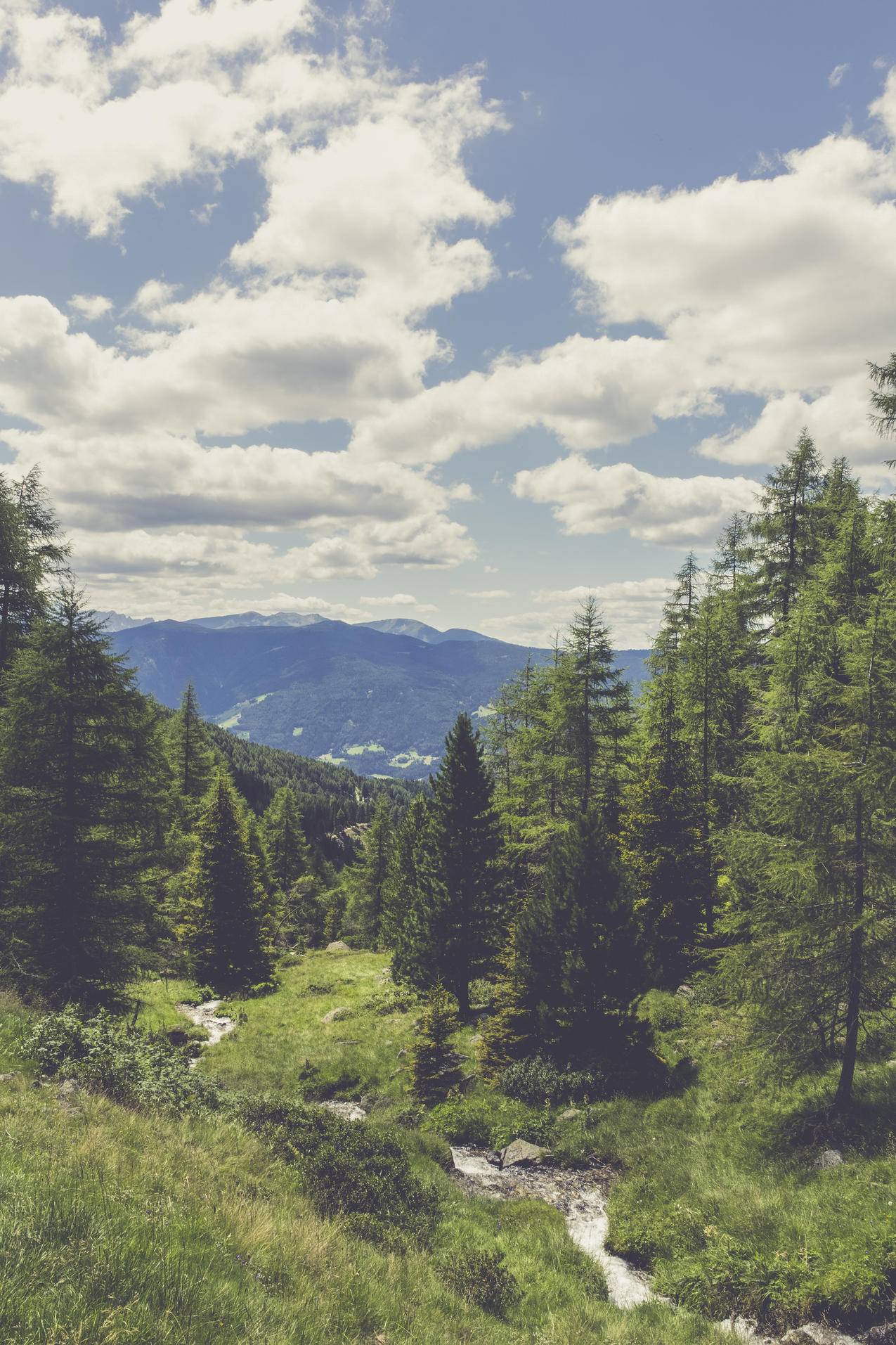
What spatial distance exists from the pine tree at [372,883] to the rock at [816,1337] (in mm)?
41408

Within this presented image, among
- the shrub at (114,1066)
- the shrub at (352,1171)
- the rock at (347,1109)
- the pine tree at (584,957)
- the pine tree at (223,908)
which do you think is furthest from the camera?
the pine tree at (223,908)

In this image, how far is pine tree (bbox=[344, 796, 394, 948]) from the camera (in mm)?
49406

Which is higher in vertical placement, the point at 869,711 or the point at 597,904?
the point at 869,711

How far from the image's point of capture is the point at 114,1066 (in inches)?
433

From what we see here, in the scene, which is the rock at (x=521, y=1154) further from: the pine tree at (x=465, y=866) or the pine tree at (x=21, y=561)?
the pine tree at (x=21, y=561)

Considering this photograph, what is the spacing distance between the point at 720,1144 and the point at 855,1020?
14.3 ft

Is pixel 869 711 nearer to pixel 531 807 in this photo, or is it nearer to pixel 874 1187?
pixel 874 1187

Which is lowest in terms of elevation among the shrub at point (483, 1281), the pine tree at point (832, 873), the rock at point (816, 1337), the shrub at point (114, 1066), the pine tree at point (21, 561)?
the rock at point (816, 1337)

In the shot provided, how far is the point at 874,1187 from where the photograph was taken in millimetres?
10164

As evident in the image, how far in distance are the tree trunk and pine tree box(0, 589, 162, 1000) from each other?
60.5 feet

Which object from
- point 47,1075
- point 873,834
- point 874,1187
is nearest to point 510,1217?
point 874,1187

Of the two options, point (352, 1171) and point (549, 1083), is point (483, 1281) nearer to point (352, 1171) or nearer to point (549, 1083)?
point (352, 1171)

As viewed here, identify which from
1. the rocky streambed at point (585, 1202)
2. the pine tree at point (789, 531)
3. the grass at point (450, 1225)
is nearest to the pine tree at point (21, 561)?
the grass at point (450, 1225)

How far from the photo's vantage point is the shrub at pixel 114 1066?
34.3 ft
